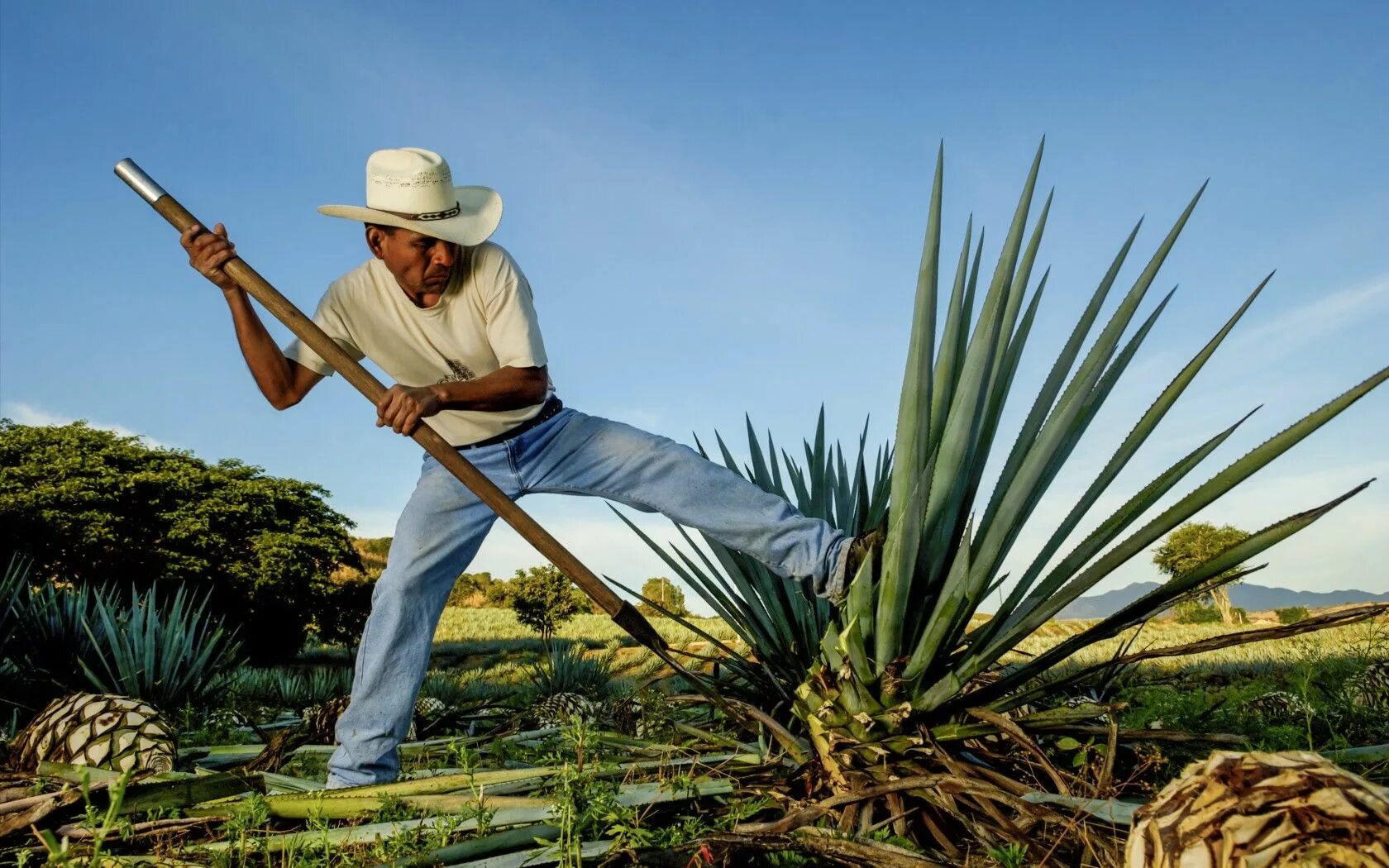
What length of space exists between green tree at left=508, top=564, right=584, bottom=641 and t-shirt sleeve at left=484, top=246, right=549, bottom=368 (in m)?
7.15

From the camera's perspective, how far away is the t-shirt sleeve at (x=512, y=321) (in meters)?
3.26

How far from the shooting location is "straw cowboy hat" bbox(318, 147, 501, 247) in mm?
3281

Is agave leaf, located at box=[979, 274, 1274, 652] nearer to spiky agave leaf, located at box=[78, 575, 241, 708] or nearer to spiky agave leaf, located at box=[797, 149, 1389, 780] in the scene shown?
spiky agave leaf, located at box=[797, 149, 1389, 780]

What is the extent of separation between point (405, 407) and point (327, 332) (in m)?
0.73

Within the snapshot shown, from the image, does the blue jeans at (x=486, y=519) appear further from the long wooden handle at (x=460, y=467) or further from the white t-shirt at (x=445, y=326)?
the long wooden handle at (x=460, y=467)

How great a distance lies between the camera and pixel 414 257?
336 centimetres

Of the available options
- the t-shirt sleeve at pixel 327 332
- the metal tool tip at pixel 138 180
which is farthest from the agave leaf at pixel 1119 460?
the metal tool tip at pixel 138 180

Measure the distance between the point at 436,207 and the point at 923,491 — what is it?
6.54ft

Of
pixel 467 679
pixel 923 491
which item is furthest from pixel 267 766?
pixel 467 679

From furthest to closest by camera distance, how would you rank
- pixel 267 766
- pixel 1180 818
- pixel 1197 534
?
pixel 1197 534 < pixel 267 766 < pixel 1180 818

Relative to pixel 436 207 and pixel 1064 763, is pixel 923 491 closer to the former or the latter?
pixel 1064 763

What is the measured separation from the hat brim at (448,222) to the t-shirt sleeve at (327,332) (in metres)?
0.33

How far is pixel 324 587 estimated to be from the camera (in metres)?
22.1

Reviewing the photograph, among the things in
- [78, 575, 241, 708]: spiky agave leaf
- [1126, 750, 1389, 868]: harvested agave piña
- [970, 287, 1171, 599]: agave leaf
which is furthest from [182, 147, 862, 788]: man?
[1126, 750, 1389, 868]: harvested agave piña
